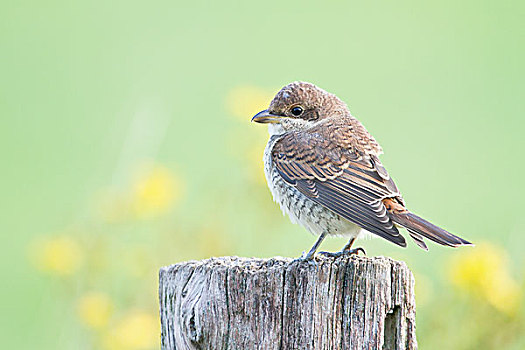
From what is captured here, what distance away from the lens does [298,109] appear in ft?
16.4

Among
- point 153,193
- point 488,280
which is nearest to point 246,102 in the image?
point 153,193

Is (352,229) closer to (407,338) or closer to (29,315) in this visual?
(407,338)

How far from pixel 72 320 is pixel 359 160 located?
2574 millimetres

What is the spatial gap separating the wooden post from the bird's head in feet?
5.63

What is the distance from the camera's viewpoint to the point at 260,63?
1388 cm

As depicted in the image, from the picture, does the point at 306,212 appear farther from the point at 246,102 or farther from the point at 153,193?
the point at 246,102

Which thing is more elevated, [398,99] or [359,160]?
[398,99]

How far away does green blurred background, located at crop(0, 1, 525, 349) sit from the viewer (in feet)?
18.5

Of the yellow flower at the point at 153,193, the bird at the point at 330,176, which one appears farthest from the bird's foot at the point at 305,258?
the yellow flower at the point at 153,193

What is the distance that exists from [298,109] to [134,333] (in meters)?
1.84

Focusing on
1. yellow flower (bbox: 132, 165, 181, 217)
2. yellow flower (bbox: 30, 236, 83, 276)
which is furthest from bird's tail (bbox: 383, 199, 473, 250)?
yellow flower (bbox: 30, 236, 83, 276)

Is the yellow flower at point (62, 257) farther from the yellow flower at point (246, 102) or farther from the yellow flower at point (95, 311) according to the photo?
the yellow flower at point (246, 102)

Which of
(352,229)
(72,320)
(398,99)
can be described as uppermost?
(398,99)

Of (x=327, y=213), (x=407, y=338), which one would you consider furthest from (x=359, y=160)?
(x=407, y=338)
